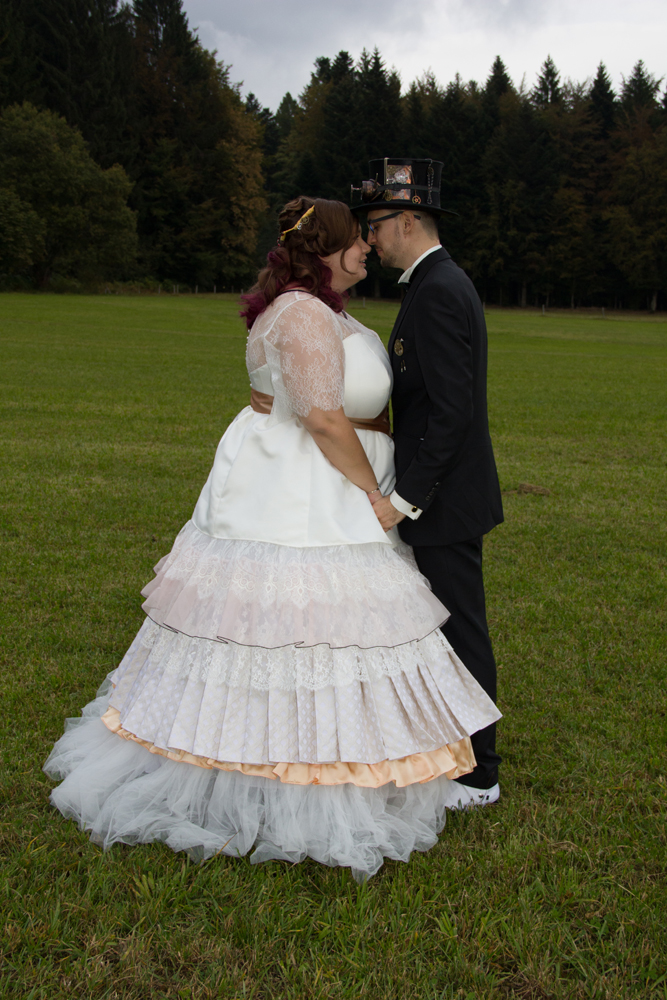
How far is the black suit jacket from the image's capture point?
9.14 ft

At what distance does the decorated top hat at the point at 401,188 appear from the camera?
294cm

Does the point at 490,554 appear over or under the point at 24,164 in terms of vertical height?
under

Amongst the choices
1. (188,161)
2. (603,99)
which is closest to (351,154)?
(188,161)

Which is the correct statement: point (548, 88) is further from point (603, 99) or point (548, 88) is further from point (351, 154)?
point (351, 154)

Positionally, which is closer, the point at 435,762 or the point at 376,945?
the point at 376,945

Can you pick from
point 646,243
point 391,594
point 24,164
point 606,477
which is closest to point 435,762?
point 391,594

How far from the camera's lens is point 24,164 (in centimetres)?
4991

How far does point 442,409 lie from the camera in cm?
280

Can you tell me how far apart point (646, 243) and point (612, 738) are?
63.2m

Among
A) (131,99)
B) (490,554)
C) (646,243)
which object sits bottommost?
(490,554)

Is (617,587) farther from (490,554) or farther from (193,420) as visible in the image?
(193,420)

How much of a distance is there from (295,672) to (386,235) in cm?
159

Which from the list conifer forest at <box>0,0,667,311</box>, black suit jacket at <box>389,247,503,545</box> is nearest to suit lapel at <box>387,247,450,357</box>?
black suit jacket at <box>389,247,503,545</box>

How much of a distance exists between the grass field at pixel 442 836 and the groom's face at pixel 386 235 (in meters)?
2.10
